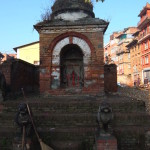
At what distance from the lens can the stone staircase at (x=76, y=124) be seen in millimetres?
6000

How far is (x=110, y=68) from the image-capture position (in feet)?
40.3

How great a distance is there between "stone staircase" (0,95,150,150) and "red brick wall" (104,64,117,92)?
4645mm

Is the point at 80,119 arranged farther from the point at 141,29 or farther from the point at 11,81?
the point at 141,29

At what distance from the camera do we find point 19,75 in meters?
9.93

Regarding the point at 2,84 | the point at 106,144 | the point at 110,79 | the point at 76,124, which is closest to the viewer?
the point at 106,144

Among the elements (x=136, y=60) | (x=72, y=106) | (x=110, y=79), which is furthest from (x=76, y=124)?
(x=136, y=60)

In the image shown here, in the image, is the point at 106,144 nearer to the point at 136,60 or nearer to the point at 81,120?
the point at 81,120

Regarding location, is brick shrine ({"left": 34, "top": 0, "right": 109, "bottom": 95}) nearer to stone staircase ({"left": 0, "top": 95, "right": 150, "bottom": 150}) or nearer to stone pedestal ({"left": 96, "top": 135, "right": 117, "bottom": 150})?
stone staircase ({"left": 0, "top": 95, "right": 150, "bottom": 150})

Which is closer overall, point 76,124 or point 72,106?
point 76,124

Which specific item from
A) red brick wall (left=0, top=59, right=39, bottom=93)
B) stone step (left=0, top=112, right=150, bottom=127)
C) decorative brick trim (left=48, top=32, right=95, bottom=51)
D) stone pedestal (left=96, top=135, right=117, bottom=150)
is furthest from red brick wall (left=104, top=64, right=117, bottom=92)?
stone pedestal (left=96, top=135, right=117, bottom=150)

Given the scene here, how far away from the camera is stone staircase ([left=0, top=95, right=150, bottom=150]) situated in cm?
600

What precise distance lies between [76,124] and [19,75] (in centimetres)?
468

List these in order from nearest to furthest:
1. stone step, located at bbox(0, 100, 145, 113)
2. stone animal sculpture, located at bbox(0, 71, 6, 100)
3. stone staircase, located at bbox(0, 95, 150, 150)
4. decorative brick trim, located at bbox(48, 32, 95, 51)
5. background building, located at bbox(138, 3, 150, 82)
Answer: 1. stone staircase, located at bbox(0, 95, 150, 150)
2. stone step, located at bbox(0, 100, 145, 113)
3. stone animal sculpture, located at bbox(0, 71, 6, 100)
4. decorative brick trim, located at bbox(48, 32, 95, 51)
5. background building, located at bbox(138, 3, 150, 82)

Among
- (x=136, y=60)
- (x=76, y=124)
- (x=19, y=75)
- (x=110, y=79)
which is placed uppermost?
(x=136, y=60)
